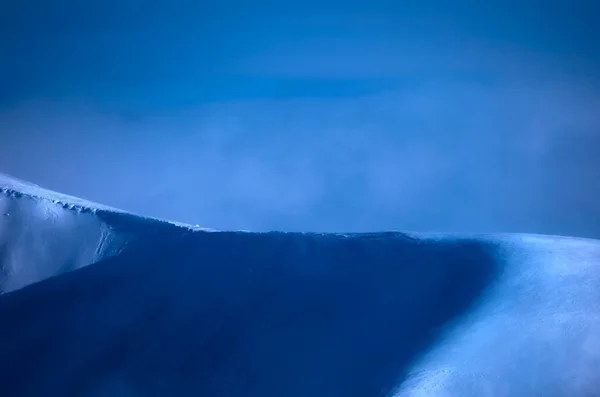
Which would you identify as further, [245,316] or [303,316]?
[245,316]

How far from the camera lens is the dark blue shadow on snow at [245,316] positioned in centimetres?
641

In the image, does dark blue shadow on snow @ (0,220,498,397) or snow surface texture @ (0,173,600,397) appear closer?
snow surface texture @ (0,173,600,397)

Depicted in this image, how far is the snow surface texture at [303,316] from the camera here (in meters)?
5.30

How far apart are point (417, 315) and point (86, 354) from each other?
4.55 m

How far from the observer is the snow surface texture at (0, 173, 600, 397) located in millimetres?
5305

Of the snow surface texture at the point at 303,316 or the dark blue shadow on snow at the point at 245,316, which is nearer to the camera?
the snow surface texture at the point at 303,316

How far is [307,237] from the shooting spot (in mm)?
8305

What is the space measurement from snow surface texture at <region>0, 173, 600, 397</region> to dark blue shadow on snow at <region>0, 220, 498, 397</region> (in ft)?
0.06

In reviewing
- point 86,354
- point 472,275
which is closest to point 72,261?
point 86,354

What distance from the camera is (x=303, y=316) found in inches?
279

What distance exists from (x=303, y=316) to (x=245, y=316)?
849 millimetres

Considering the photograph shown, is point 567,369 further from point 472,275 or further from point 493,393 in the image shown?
point 472,275

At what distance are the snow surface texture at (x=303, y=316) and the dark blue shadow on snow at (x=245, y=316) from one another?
2 cm

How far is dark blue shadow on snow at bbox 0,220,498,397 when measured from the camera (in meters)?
6.41
